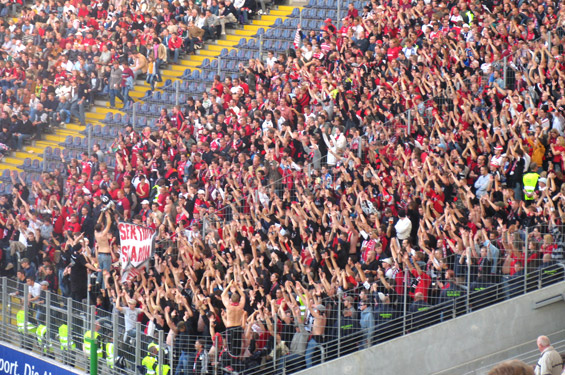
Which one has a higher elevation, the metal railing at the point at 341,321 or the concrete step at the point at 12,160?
the metal railing at the point at 341,321

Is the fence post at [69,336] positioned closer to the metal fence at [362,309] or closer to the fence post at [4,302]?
the fence post at [4,302]

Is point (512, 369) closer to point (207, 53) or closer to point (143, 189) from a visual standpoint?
point (143, 189)

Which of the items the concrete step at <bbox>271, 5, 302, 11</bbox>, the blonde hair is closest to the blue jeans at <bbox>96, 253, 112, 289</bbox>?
the concrete step at <bbox>271, 5, 302, 11</bbox>

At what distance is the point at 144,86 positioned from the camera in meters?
28.4

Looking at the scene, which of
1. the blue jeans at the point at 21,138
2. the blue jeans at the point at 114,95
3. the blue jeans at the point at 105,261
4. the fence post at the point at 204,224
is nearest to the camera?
the blue jeans at the point at 105,261

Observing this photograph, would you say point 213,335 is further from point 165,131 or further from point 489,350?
point 165,131

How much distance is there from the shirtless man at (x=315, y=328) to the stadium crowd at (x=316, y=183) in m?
0.03

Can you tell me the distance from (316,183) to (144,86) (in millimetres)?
9667

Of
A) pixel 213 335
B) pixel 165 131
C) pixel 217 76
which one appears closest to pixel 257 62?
pixel 217 76

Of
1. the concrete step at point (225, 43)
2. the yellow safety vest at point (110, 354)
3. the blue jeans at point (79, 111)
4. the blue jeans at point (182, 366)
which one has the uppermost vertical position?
the concrete step at point (225, 43)

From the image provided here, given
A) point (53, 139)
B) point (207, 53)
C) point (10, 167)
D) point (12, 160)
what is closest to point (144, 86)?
point (207, 53)

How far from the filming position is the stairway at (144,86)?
27484mm

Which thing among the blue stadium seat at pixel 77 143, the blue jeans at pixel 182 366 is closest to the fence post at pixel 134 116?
the blue stadium seat at pixel 77 143

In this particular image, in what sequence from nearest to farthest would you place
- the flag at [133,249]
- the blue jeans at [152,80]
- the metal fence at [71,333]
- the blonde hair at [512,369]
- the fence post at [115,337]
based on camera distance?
the blonde hair at [512,369] < the metal fence at [71,333] < the fence post at [115,337] < the flag at [133,249] < the blue jeans at [152,80]
